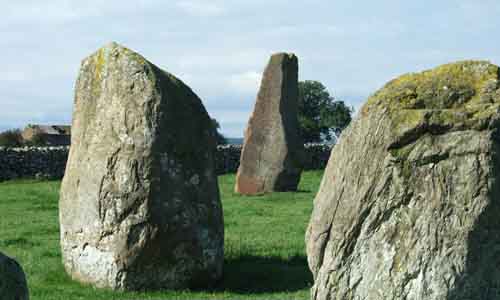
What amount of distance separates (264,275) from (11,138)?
34.0 meters

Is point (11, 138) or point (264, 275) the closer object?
point (264, 275)

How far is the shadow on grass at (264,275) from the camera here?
994 centimetres

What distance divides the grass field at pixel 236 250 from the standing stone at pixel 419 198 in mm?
2371

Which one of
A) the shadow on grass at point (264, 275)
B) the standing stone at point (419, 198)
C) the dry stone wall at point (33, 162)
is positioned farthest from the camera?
the dry stone wall at point (33, 162)

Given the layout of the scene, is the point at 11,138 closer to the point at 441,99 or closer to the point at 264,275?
the point at 264,275

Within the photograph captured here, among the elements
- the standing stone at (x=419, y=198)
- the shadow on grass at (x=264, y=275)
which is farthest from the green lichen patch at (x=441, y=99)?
the shadow on grass at (x=264, y=275)

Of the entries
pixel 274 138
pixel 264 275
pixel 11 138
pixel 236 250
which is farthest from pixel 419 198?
pixel 11 138

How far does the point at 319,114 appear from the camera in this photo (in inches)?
2201

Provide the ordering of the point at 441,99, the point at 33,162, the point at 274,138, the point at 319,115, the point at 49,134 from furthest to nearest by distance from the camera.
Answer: the point at 319,115 < the point at 49,134 < the point at 33,162 < the point at 274,138 < the point at 441,99

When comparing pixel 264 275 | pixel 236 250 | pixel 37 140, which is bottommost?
pixel 264 275

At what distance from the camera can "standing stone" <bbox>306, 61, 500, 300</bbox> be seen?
21.5 feet

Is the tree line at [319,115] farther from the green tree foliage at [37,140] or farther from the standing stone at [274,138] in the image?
the standing stone at [274,138]

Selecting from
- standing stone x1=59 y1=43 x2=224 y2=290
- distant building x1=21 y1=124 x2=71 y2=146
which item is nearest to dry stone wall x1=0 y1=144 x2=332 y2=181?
distant building x1=21 y1=124 x2=71 y2=146

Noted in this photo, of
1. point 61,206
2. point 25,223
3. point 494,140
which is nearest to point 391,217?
point 494,140
